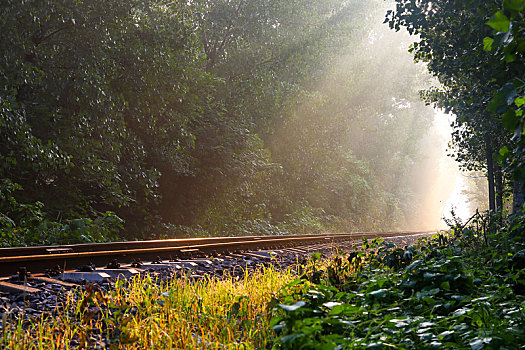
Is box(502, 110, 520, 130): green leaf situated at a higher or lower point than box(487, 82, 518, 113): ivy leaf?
lower

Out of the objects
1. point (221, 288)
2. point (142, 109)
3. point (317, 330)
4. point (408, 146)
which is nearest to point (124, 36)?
point (142, 109)

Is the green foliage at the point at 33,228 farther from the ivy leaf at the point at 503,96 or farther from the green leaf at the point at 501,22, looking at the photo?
the green leaf at the point at 501,22

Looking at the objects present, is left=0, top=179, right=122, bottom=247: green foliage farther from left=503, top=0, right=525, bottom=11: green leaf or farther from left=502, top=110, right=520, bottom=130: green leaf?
left=503, top=0, right=525, bottom=11: green leaf

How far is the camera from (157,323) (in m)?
3.53

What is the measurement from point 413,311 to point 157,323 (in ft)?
7.00

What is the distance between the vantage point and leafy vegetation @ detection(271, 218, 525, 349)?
8.26 feet

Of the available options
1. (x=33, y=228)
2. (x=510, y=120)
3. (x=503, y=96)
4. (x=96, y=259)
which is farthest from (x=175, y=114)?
(x=510, y=120)

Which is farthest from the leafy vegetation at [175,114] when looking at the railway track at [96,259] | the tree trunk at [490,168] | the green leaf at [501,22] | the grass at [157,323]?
the green leaf at [501,22]

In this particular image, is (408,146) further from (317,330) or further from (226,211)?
(317,330)

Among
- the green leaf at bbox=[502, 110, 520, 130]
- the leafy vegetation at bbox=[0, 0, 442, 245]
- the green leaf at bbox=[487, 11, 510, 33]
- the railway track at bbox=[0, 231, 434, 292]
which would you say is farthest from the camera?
the leafy vegetation at bbox=[0, 0, 442, 245]

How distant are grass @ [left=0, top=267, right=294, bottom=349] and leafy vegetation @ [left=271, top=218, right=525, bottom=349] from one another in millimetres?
425

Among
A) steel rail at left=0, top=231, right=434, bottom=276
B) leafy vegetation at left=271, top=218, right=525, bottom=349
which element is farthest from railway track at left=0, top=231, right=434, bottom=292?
leafy vegetation at left=271, top=218, right=525, bottom=349

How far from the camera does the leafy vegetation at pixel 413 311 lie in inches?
99.1

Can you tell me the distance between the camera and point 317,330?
7.86ft
